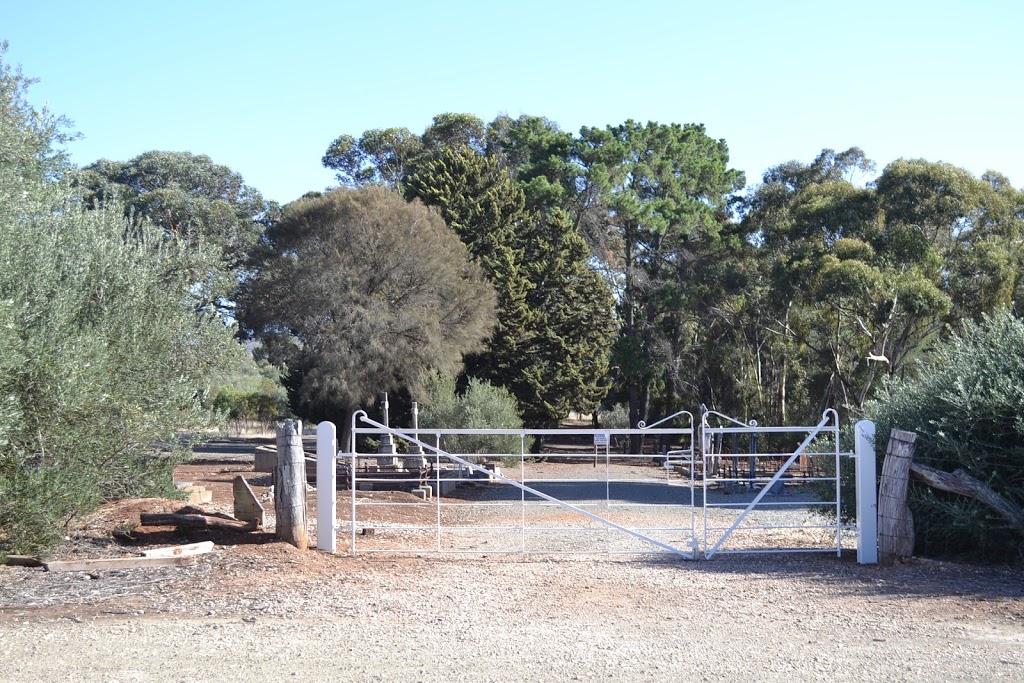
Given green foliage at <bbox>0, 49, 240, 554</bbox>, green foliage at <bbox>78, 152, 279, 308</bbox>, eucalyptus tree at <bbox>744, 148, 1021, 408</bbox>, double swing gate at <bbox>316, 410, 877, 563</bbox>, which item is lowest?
double swing gate at <bbox>316, 410, 877, 563</bbox>

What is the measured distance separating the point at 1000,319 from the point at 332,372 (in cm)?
2052

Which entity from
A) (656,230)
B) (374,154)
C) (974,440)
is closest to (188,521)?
(974,440)

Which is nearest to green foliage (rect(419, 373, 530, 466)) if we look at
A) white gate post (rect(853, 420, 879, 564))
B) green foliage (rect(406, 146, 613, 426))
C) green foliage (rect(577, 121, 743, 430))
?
green foliage (rect(406, 146, 613, 426))

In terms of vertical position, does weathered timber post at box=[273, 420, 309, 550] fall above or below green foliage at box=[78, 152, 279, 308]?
below

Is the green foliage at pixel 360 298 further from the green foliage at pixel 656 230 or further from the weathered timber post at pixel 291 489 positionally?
the weathered timber post at pixel 291 489

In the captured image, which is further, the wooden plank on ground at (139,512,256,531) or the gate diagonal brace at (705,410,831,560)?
the wooden plank on ground at (139,512,256,531)

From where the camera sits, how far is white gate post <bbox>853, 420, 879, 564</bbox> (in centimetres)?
1034

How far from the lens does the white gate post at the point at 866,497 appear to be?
1034cm

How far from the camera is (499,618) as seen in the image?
7.88 meters

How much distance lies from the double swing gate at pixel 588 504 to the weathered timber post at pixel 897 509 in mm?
178

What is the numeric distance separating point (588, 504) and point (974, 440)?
24.5ft

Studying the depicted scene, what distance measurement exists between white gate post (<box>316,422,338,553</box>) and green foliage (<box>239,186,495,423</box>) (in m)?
18.2

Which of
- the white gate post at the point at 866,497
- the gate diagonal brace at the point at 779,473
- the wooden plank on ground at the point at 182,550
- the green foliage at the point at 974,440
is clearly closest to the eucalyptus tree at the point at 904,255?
the green foliage at the point at 974,440

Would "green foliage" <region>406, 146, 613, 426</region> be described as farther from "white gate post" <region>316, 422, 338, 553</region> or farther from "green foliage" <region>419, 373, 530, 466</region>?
"white gate post" <region>316, 422, 338, 553</region>
